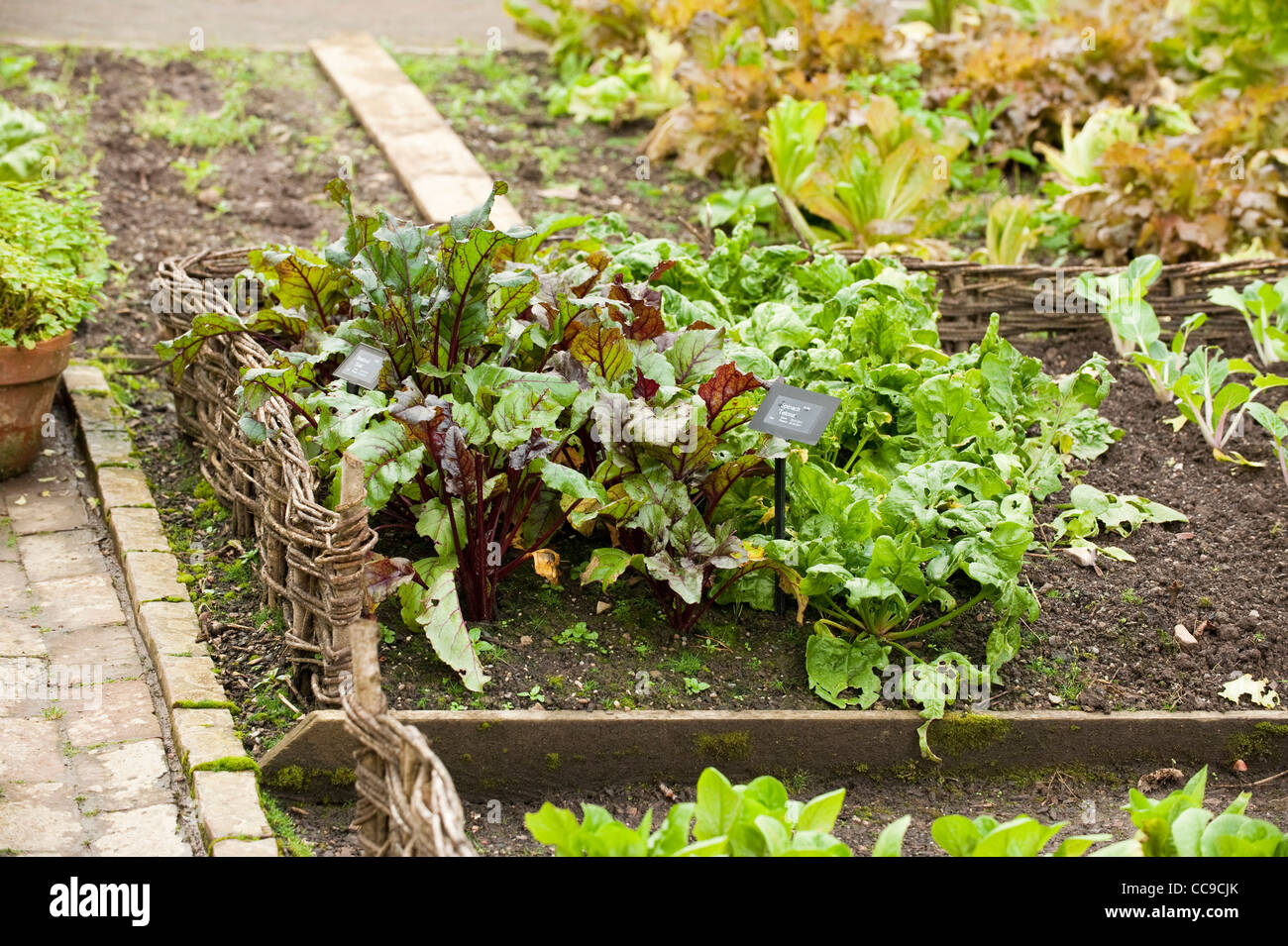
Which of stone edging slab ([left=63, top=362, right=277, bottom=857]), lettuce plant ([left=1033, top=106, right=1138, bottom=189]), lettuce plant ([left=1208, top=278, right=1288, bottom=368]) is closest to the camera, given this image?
stone edging slab ([left=63, top=362, right=277, bottom=857])

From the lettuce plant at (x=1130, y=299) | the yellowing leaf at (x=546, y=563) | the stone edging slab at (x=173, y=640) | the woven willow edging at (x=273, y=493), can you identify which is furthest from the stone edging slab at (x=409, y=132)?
the yellowing leaf at (x=546, y=563)

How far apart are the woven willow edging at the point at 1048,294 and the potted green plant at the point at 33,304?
105 inches

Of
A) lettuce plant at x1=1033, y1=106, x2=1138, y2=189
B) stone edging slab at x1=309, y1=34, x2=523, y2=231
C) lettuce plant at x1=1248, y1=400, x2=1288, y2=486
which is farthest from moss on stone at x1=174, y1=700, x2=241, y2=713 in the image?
lettuce plant at x1=1033, y1=106, x2=1138, y2=189

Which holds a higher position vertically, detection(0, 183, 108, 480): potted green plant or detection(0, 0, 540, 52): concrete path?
detection(0, 0, 540, 52): concrete path

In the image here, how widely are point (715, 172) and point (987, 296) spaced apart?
81.9 inches

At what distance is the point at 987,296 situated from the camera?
5008 millimetres

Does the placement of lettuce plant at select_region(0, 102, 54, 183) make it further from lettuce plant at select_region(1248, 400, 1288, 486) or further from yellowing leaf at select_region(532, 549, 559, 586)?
lettuce plant at select_region(1248, 400, 1288, 486)

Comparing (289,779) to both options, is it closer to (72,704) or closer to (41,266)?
(72,704)

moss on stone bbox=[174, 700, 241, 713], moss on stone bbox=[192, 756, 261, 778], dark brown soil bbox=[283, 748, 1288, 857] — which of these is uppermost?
moss on stone bbox=[174, 700, 241, 713]

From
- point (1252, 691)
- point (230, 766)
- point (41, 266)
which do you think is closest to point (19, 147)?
Answer: point (41, 266)

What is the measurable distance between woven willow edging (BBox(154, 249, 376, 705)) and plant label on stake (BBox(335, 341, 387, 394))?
22 centimetres

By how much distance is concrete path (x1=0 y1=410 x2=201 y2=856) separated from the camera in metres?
2.91

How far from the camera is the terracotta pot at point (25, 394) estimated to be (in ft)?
13.5
